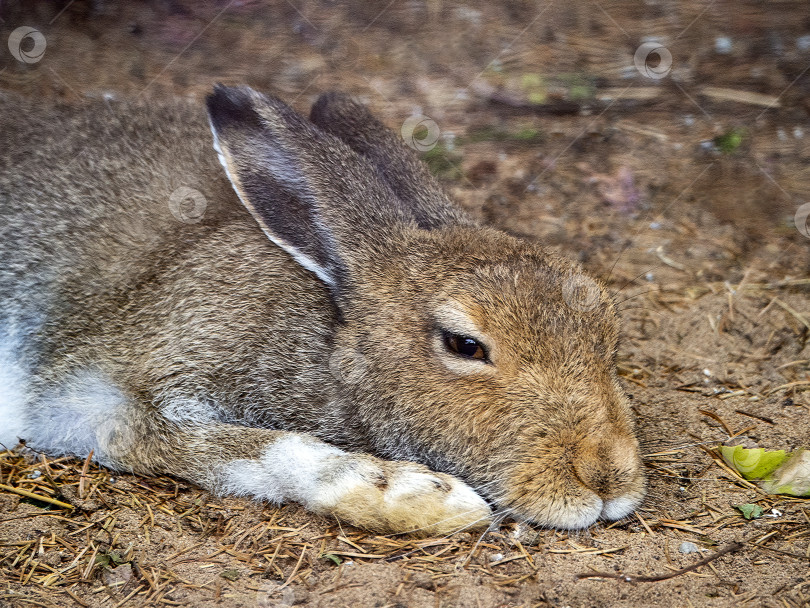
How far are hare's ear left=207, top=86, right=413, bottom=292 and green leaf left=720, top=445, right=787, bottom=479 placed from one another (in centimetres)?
221

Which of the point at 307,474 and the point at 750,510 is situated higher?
the point at 750,510

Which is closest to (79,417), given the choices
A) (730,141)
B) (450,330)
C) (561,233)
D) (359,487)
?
(359,487)

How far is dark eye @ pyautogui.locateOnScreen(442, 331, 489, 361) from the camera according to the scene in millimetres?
3801

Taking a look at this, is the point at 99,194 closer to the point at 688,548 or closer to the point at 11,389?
the point at 11,389

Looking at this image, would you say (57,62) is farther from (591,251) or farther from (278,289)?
(591,251)

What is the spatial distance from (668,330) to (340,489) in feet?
9.87

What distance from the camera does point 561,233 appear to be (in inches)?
253

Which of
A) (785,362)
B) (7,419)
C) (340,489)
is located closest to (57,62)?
A: (7,419)

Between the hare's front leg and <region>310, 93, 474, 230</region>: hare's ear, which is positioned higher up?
<region>310, 93, 474, 230</region>: hare's ear

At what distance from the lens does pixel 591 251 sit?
632 cm

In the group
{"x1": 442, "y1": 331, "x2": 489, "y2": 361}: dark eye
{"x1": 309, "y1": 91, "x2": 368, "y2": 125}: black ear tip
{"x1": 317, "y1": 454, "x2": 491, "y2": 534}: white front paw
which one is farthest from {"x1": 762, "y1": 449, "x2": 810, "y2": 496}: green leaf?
{"x1": 309, "y1": 91, "x2": 368, "y2": 125}: black ear tip

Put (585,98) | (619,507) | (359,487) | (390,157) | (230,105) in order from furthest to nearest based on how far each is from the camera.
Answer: (585,98) < (390,157) < (230,105) < (359,487) < (619,507)

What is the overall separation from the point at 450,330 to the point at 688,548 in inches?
57.2

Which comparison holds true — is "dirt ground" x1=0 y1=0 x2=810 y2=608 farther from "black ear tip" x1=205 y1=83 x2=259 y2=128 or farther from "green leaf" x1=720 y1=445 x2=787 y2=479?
"black ear tip" x1=205 y1=83 x2=259 y2=128
